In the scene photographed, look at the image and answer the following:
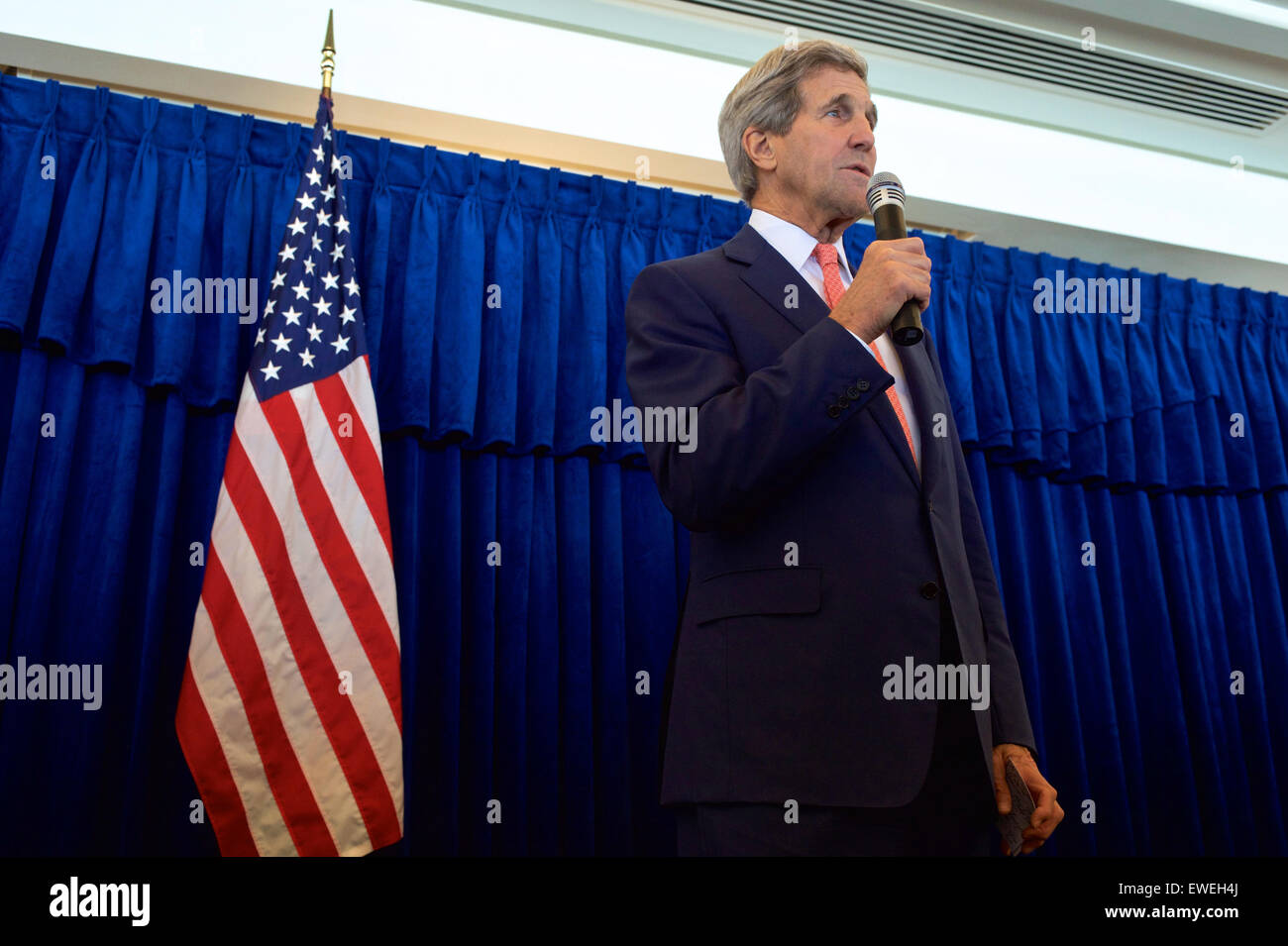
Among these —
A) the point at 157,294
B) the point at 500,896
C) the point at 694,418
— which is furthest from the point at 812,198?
the point at 157,294

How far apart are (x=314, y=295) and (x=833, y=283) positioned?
166 centimetres

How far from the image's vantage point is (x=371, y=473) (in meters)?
2.47

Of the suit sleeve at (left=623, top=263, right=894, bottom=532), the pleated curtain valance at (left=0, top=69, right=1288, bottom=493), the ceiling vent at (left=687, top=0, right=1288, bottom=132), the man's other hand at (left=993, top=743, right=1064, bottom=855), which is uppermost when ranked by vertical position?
the ceiling vent at (left=687, top=0, right=1288, bottom=132)

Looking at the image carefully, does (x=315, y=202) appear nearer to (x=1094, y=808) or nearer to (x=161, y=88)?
(x=161, y=88)

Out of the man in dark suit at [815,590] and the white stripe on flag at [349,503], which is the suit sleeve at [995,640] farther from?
the white stripe on flag at [349,503]

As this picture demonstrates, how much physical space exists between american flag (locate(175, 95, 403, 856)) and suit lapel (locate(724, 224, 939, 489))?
1.36 metres

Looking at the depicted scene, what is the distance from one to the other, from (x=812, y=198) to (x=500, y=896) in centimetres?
118

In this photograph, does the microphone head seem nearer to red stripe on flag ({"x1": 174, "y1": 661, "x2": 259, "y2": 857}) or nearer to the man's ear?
the man's ear

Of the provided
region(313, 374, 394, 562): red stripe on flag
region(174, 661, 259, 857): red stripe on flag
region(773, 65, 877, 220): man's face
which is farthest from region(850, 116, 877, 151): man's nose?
region(174, 661, 259, 857): red stripe on flag

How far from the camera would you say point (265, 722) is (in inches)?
85.4

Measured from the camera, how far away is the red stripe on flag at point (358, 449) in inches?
96.3

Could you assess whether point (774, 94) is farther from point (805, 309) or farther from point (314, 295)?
point (314, 295)

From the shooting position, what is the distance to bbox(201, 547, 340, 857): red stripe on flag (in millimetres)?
2133

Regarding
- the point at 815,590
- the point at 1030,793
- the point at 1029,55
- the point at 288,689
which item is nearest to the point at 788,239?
the point at 815,590
